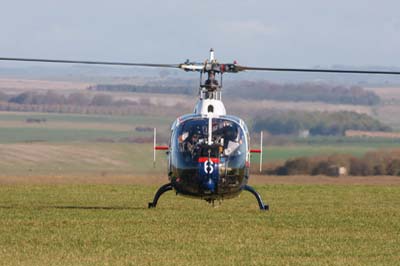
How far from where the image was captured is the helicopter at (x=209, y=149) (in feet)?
74.7

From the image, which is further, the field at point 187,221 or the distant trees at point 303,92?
the distant trees at point 303,92

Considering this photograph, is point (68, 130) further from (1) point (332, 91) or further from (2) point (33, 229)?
(2) point (33, 229)

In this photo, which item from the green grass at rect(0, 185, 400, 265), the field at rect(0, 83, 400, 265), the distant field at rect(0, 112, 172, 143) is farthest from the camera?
the distant field at rect(0, 112, 172, 143)

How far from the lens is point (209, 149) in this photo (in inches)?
898

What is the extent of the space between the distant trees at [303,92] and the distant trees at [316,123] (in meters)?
1.46


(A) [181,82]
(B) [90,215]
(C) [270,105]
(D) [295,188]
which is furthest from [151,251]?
(A) [181,82]

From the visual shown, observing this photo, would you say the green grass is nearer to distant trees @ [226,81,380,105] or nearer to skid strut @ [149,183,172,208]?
skid strut @ [149,183,172,208]

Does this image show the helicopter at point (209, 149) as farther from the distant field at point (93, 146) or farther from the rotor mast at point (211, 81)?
the distant field at point (93, 146)

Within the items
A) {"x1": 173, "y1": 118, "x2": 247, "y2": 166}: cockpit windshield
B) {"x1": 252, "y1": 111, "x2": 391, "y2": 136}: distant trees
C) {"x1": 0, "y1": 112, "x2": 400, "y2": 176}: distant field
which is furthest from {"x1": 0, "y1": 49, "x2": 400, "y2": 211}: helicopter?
{"x1": 252, "y1": 111, "x2": 391, "y2": 136}: distant trees

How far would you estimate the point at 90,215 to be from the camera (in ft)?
76.0

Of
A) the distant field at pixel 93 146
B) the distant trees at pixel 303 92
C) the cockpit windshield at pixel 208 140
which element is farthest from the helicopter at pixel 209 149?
the distant trees at pixel 303 92

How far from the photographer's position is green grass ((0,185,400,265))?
1709cm

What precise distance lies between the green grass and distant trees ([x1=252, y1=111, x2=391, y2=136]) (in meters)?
14.3

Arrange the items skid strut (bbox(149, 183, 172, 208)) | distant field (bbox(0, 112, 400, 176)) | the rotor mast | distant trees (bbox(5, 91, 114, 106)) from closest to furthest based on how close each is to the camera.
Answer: the rotor mast → skid strut (bbox(149, 183, 172, 208)) → distant field (bbox(0, 112, 400, 176)) → distant trees (bbox(5, 91, 114, 106))
